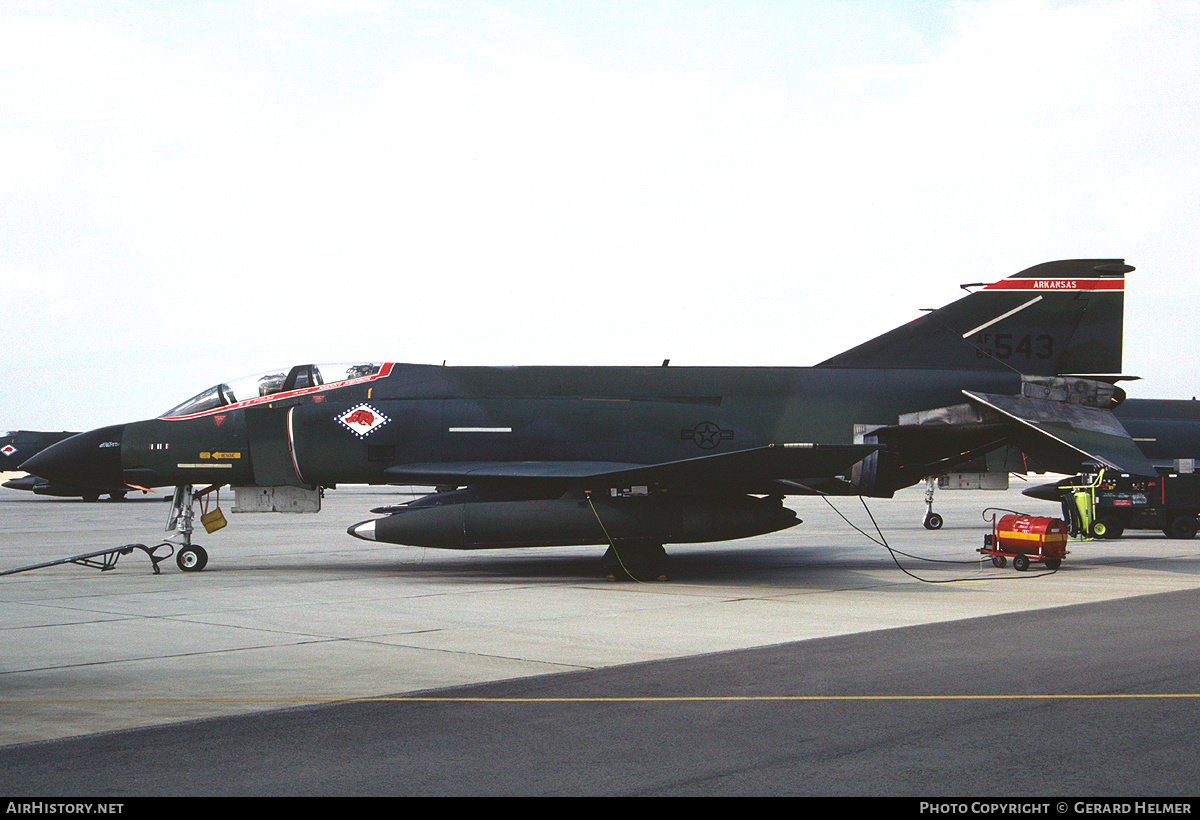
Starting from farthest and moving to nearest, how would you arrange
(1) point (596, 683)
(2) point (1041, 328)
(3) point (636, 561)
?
(2) point (1041, 328) → (3) point (636, 561) → (1) point (596, 683)

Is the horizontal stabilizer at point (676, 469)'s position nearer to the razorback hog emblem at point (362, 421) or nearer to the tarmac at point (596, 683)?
the razorback hog emblem at point (362, 421)

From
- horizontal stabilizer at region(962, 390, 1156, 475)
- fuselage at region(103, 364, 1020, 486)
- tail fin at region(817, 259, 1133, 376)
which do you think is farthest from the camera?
tail fin at region(817, 259, 1133, 376)

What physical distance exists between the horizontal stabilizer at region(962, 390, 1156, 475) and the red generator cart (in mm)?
1532

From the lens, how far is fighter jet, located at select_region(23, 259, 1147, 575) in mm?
14875

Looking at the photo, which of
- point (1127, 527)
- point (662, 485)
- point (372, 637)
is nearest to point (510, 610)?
point (372, 637)

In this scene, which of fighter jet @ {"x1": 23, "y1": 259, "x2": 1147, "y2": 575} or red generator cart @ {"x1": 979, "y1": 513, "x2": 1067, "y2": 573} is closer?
fighter jet @ {"x1": 23, "y1": 259, "x2": 1147, "y2": 575}

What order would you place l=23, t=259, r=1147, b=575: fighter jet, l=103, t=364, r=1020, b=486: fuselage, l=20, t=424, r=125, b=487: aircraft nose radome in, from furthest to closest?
l=20, t=424, r=125, b=487: aircraft nose radome, l=103, t=364, r=1020, b=486: fuselage, l=23, t=259, r=1147, b=575: fighter jet

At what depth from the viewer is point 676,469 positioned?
1397 cm

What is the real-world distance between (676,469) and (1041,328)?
274 inches

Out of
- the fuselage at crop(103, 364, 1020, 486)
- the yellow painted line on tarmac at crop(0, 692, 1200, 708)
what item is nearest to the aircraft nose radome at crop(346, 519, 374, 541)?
the fuselage at crop(103, 364, 1020, 486)

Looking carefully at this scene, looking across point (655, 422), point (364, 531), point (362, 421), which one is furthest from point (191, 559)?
point (655, 422)

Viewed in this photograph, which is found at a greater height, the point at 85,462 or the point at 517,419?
the point at 517,419

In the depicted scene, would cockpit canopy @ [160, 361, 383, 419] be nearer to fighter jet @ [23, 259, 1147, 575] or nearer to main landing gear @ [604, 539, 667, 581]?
fighter jet @ [23, 259, 1147, 575]

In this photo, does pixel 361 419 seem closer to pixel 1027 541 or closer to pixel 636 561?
pixel 636 561
